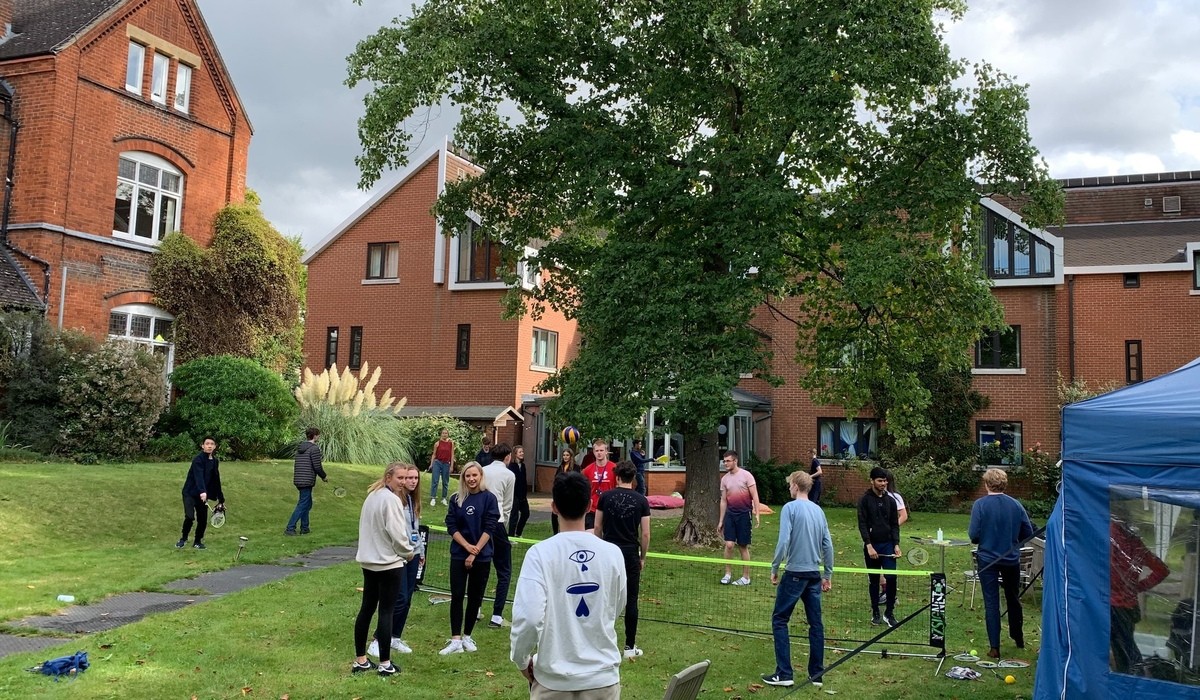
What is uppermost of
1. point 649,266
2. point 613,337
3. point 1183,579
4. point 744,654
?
point 649,266

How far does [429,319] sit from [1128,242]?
23.4m

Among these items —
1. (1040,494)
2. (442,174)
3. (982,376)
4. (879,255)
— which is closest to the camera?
(879,255)

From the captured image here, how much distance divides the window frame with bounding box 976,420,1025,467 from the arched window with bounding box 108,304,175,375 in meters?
22.8

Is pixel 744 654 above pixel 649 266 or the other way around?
the other way around

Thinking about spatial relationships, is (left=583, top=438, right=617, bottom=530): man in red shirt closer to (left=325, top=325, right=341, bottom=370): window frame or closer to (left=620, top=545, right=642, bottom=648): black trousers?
(left=620, top=545, right=642, bottom=648): black trousers

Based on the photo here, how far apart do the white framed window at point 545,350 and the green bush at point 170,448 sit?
13076 millimetres

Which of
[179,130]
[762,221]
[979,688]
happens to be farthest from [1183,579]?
[179,130]

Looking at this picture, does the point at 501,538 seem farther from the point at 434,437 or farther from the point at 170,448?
the point at 434,437

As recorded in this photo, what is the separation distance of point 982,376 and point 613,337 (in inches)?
662

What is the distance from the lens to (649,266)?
14.7 meters

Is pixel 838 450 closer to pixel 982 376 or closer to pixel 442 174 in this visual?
pixel 982 376

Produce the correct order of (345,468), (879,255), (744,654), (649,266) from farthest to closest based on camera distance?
(345,468)
(649,266)
(879,255)
(744,654)

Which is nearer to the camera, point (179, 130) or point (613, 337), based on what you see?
point (613, 337)

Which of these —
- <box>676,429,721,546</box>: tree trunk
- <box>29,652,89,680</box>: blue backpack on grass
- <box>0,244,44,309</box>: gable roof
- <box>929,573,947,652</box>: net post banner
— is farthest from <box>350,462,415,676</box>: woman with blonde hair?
<box>0,244,44,309</box>: gable roof
